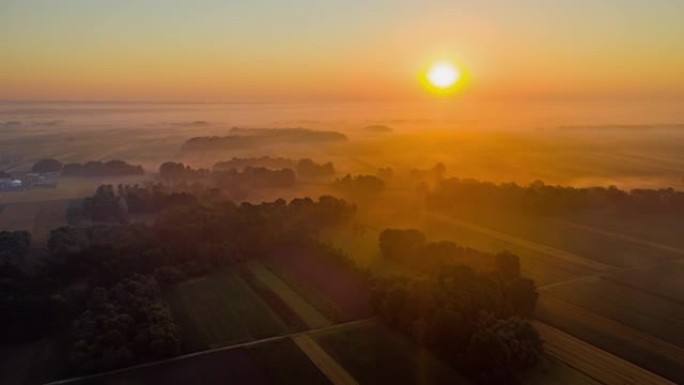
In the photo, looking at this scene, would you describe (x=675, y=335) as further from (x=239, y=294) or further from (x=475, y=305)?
(x=239, y=294)

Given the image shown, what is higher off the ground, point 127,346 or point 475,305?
point 475,305

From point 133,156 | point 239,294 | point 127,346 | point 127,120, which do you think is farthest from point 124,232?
point 127,120

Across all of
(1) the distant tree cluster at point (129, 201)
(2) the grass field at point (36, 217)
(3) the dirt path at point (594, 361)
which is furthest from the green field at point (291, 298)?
(2) the grass field at point (36, 217)

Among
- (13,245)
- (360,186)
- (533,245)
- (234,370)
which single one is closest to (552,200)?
(533,245)

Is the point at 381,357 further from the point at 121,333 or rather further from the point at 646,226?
the point at 646,226

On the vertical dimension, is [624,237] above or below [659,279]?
above

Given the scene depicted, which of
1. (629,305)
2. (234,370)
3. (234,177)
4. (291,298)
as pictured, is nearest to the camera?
(234,370)

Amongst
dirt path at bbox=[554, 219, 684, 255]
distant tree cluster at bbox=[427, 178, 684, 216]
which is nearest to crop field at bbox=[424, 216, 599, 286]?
distant tree cluster at bbox=[427, 178, 684, 216]
